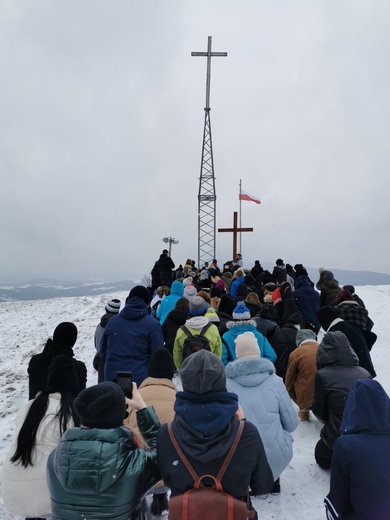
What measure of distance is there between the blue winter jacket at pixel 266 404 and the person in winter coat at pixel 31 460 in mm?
1603

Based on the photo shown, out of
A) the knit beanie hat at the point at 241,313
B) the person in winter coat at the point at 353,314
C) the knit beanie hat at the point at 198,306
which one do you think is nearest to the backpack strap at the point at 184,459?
the knit beanie hat at the point at 241,313

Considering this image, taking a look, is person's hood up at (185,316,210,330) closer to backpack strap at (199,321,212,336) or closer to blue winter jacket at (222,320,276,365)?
backpack strap at (199,321,212,336)

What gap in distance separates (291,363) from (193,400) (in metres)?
3.14

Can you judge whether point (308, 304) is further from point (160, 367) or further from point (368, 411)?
point (368, 411)

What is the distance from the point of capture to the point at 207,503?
1938 mm

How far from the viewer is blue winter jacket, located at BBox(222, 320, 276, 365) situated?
484 centimetres

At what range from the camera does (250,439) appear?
2.10 meters

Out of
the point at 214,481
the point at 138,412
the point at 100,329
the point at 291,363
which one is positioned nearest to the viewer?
the point at 214,481

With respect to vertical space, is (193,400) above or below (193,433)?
above

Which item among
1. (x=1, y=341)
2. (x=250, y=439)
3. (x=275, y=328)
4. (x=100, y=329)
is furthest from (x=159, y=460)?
(x=1, y=341)

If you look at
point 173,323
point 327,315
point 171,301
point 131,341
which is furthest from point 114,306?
point 327,315

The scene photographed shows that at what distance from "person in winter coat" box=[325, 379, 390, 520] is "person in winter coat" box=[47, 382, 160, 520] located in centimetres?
132

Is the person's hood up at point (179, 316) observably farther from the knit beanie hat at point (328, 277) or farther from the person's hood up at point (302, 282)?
the knit beanie hat at point (328, 277)

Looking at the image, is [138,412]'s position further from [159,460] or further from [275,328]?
[275,328]
